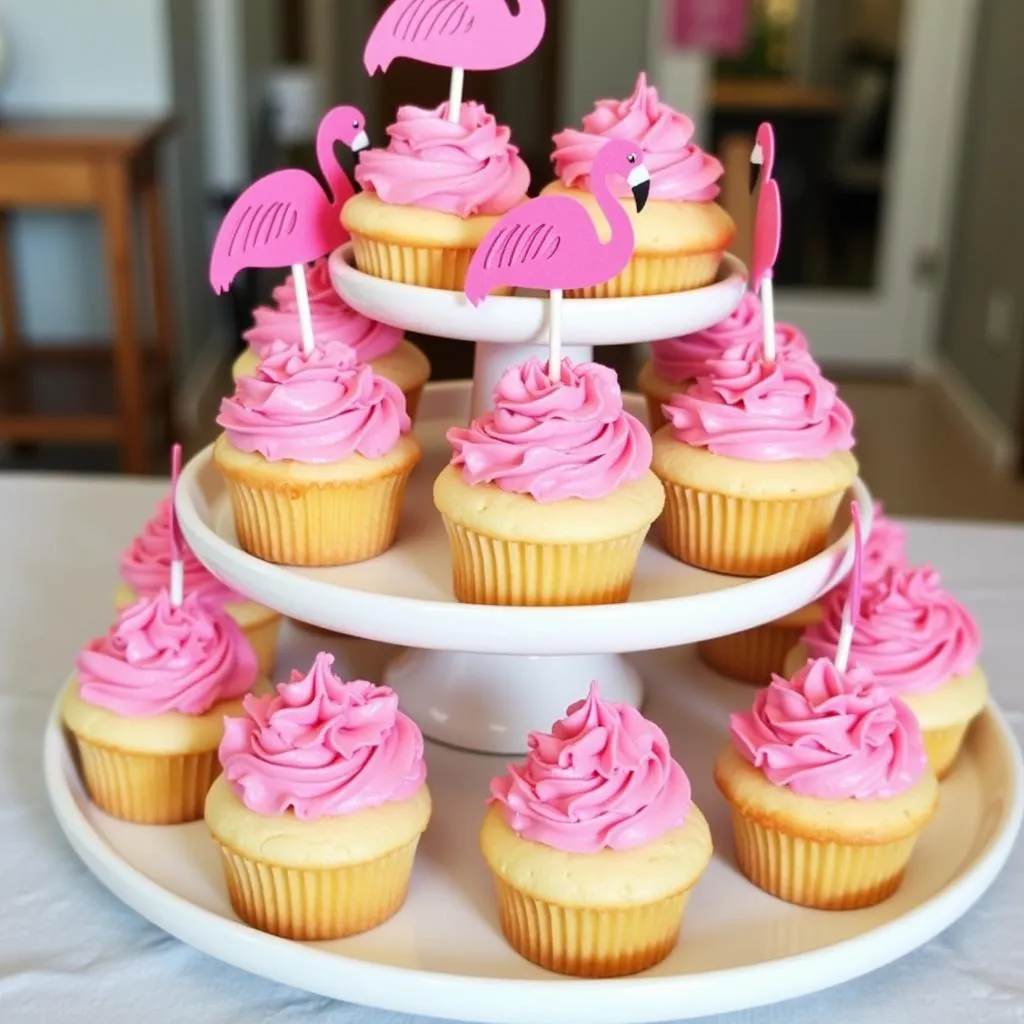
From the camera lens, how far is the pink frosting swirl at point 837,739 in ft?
3.20

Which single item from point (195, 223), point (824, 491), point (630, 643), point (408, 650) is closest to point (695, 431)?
point (824, 491)

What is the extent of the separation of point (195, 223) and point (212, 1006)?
377cm

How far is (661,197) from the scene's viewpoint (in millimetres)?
1093

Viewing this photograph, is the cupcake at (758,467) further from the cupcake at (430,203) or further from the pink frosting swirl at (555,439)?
the cupcake at (430,203)

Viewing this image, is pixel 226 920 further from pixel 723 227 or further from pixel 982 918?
pixel 723 227

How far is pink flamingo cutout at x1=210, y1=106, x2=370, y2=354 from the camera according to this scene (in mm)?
1037

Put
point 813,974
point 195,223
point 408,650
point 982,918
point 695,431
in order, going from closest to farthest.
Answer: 1. point 813,974
2. point 982,918
3. point 695,431
4. point 408,650
5. point 195,223

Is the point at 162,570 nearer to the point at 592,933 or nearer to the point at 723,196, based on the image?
the point at 592,933

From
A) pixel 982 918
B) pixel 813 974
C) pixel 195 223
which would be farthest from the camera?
pixel 195 223

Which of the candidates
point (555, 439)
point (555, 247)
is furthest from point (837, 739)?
point (555, 247)

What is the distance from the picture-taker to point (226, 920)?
91 cm

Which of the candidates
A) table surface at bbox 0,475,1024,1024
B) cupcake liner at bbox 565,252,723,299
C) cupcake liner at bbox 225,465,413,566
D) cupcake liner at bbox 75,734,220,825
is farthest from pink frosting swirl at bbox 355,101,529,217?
table surface at bbox 0,475,1024,1024

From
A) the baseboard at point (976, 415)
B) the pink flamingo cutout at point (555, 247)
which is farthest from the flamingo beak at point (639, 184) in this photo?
the baseboard at point (976, 415)

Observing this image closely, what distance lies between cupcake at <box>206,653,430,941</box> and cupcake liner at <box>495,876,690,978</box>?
0.31ft
